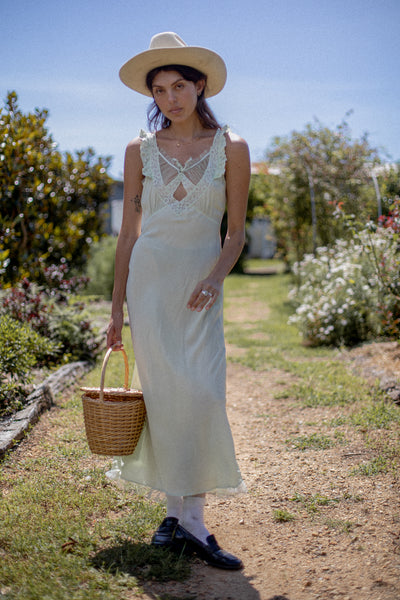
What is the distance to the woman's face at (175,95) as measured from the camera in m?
2.49

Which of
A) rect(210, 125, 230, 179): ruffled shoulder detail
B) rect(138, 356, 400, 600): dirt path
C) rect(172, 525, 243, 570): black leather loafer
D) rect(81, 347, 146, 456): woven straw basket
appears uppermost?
rect(210, 125, 230, 179): ruffled shoulder detail

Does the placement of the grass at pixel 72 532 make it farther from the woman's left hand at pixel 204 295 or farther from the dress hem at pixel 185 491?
the woman's left hand at pixel 204 295

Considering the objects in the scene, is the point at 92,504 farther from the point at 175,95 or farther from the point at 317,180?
the point at 317,180

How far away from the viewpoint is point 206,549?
2404mm

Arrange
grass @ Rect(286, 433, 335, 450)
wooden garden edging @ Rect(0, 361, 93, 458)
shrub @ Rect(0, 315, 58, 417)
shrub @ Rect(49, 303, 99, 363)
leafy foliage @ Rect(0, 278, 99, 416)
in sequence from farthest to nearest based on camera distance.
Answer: shrub @ Rect(49, 303, 99, 363) < leafy foliage @ Rect(0, 278, 99, 416) < shrub @ Rect(0, 315, 58, 417) < grass @ Rect(286, 433, 335, 450) < wooden garden edging @ Rect(0, 361, 93, 458)

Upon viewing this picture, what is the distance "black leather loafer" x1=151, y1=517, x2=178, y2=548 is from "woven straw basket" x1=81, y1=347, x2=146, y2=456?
344mm

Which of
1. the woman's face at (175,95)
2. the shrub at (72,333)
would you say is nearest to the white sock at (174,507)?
the woman's face at (175,95)

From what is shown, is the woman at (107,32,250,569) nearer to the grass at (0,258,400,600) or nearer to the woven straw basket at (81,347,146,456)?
the woven straw basket at (81,347,146,456)

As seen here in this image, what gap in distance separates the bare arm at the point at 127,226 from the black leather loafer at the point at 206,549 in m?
0.89

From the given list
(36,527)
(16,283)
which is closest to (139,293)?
(36,527)

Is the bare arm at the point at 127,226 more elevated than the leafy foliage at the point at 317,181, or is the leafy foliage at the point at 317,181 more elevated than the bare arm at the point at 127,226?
the leafy foliage at the point at 317,181

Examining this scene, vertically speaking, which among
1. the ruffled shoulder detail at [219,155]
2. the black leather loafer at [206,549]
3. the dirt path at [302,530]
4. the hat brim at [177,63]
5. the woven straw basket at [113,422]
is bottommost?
the dirt path at [302,530]

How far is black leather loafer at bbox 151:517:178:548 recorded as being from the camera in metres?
2.46

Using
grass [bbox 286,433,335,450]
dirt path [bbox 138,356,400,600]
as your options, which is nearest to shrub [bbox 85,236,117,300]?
dirt path [bbox 138,356,400,600]
